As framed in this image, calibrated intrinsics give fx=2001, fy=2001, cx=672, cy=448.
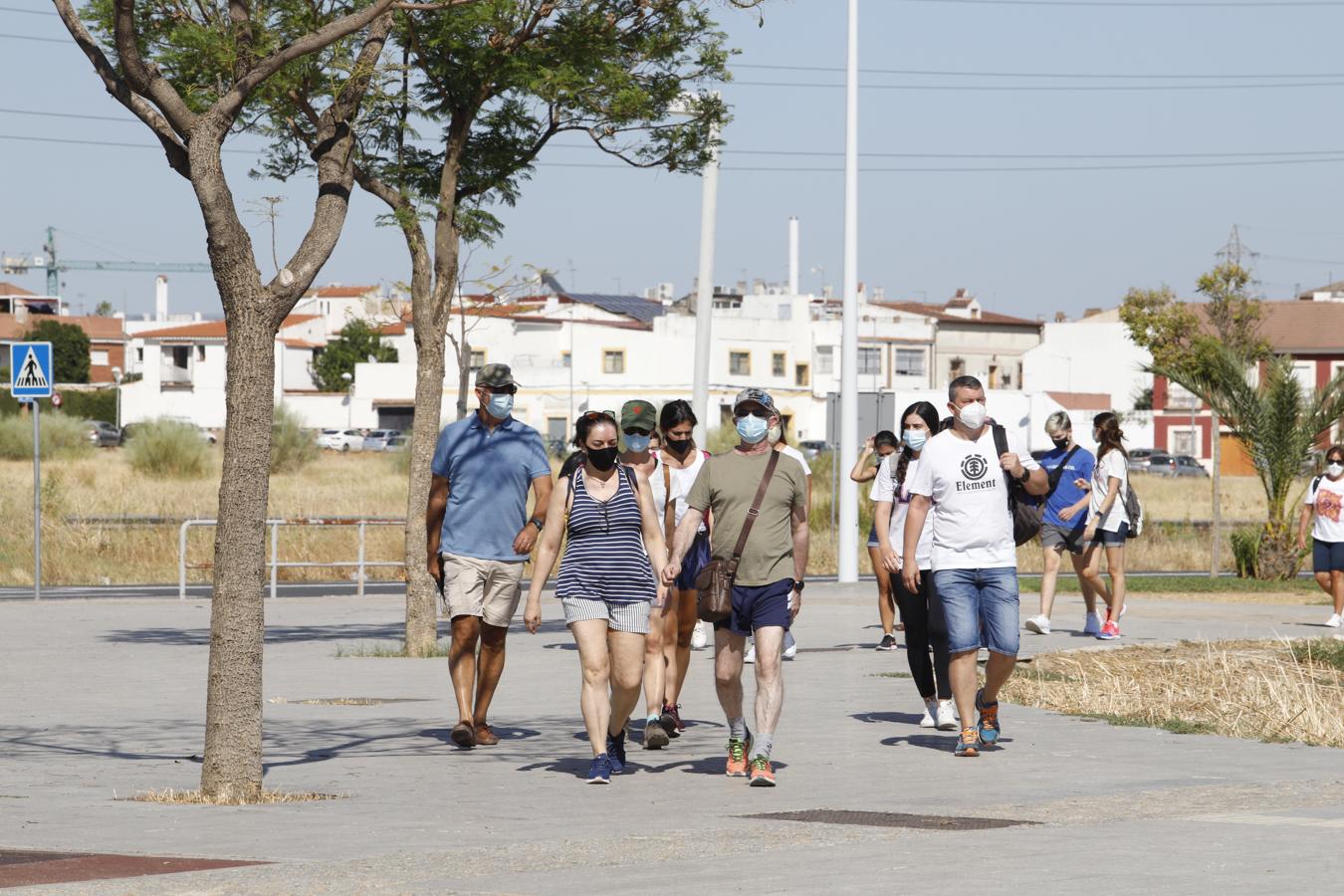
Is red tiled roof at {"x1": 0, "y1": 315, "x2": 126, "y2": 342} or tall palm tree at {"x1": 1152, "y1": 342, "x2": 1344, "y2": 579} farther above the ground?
red tiled roof at {"x1": 0, "y1": 315, "x2": 126, "y2": 342}

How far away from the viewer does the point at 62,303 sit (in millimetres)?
184250

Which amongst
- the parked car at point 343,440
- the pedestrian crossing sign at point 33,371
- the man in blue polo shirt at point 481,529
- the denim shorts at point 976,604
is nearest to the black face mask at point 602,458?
the man in blue polo shirt at point 481,529

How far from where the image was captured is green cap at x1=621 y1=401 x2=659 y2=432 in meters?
10.8

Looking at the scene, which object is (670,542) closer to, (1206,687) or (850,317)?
(1206,687)

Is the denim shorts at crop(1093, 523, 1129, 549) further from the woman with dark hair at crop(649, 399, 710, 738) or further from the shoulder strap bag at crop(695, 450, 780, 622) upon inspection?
the shoulder strap bag at crop(695, 450, 780, 622)

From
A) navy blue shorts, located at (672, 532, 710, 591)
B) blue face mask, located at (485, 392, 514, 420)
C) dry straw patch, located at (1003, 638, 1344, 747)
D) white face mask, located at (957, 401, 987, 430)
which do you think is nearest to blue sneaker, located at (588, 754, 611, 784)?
navy blue shorts, located at (672, 532, 710, 591)

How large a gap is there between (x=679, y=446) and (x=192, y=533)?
19.4 m

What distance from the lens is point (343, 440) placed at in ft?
325

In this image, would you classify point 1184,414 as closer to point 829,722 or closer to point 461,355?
point 461,355

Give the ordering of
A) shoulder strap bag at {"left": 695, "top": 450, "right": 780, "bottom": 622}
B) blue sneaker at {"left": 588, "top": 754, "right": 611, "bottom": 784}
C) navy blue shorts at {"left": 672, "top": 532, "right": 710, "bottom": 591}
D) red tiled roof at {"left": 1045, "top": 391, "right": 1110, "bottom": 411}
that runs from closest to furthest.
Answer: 1. blue sneaker at {"left": 588, "top": 754, "right": 611, "bottom": 784}
2. shoulder strap bag at {"left": 695, "top": 450, "right": 780, "bottom": 622}
3. navy blue shorts at {"left": 672, "top": 532, "right": 710, "bottom": 591}
4. red tiled roof at {"left": 1045, "top": 391, "right": 1110, "bottom": 411}

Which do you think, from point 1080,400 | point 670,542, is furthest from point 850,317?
point 1080,400

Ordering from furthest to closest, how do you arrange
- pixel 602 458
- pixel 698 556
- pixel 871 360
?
pixel 871 360
pixel 698 556
pixel 602 458

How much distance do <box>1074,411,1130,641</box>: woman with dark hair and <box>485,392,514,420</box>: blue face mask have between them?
759cm

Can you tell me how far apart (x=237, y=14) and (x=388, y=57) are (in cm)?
626
